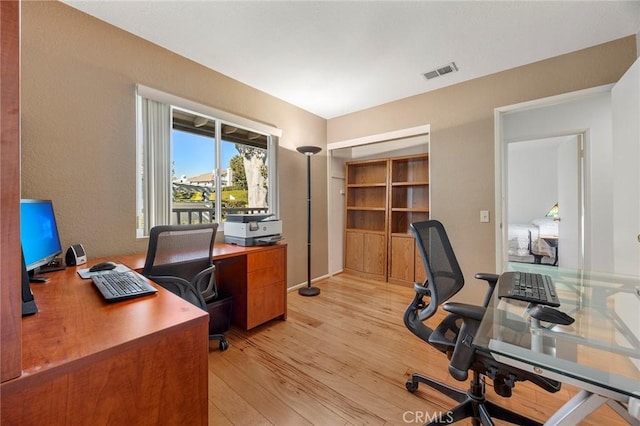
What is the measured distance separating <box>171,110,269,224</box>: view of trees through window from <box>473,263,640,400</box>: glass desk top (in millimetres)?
2455

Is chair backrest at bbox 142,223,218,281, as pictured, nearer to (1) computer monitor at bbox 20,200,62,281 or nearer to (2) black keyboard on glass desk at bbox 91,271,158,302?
(2) black keyboard on glass desk at bbox 91,271,158,302

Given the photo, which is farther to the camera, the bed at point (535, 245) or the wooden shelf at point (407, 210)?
the bed at point (535, 245)

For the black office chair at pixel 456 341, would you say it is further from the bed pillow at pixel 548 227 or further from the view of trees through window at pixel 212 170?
the bed pillow at pixel 548 227

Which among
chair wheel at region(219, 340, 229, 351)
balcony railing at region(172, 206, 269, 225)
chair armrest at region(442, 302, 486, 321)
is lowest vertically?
chair wheel at region(219, 340, 229, 351)

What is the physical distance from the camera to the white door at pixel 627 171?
163cm

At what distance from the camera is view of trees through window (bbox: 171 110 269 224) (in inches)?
94.8

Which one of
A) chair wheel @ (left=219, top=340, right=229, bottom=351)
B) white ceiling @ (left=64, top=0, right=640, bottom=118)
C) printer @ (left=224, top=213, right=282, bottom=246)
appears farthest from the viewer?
printer @ (left=224, top=213, right=282, bottom=246)

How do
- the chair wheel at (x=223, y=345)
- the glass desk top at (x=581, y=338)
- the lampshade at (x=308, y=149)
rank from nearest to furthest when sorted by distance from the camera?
1. the glass desk top at (x=581, y=338)
2. the chair wheel at (x=223, y=345)
3. the lampshade at (x=308, y=149)

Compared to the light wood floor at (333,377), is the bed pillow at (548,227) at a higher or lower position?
higher

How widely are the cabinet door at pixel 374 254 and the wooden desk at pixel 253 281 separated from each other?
1.79 m

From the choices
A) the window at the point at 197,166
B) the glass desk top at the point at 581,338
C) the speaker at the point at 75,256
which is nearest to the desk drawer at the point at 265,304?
the window at the point at 197,166

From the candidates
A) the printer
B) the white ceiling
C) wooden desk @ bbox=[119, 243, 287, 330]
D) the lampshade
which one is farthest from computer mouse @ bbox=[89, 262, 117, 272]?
the lampshade

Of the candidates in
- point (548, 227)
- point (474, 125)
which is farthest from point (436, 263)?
point (548, 227)

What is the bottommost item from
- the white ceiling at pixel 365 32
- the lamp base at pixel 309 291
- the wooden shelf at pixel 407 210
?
the lamp base at pixel 309 291
